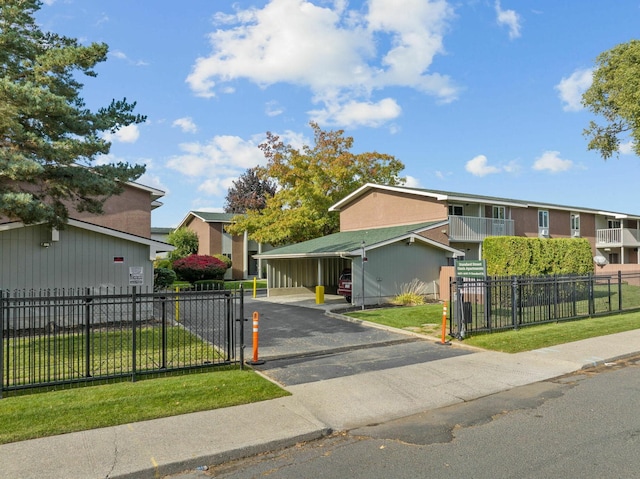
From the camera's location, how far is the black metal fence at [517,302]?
12234 millimetres

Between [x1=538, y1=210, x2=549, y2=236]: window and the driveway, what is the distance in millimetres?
22289

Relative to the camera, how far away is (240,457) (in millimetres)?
5016

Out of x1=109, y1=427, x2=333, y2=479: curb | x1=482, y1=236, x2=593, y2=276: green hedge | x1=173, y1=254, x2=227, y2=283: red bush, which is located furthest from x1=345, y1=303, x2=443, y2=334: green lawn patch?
x1=173, y1=254, x2=227, y2=283: red bush

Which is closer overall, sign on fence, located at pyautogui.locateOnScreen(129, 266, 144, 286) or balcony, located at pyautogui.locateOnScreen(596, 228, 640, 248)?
sign on fence, located at pyautogui.locateOnScreen(129, 266, 144, 286)

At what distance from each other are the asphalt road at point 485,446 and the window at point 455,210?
21.3 m

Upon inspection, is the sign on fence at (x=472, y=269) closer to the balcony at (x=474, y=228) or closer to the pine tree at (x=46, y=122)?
the pine tree at (x=46, y=122)

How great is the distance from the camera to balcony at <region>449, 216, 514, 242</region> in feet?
84.6

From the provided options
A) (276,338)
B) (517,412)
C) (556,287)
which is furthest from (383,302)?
(517,412)

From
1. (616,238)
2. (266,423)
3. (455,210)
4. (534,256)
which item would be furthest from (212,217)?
(266,423)

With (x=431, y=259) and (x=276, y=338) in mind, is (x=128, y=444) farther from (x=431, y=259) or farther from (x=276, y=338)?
(x=431, y=259)

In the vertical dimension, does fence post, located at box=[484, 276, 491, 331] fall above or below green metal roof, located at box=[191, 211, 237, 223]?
below

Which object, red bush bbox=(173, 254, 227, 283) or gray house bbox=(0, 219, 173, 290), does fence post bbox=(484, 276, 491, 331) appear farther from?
red bush bbox=(173, 254, 227, 283)

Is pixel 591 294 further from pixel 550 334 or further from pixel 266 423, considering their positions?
pixel 266 423

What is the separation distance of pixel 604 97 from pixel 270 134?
909 inches
